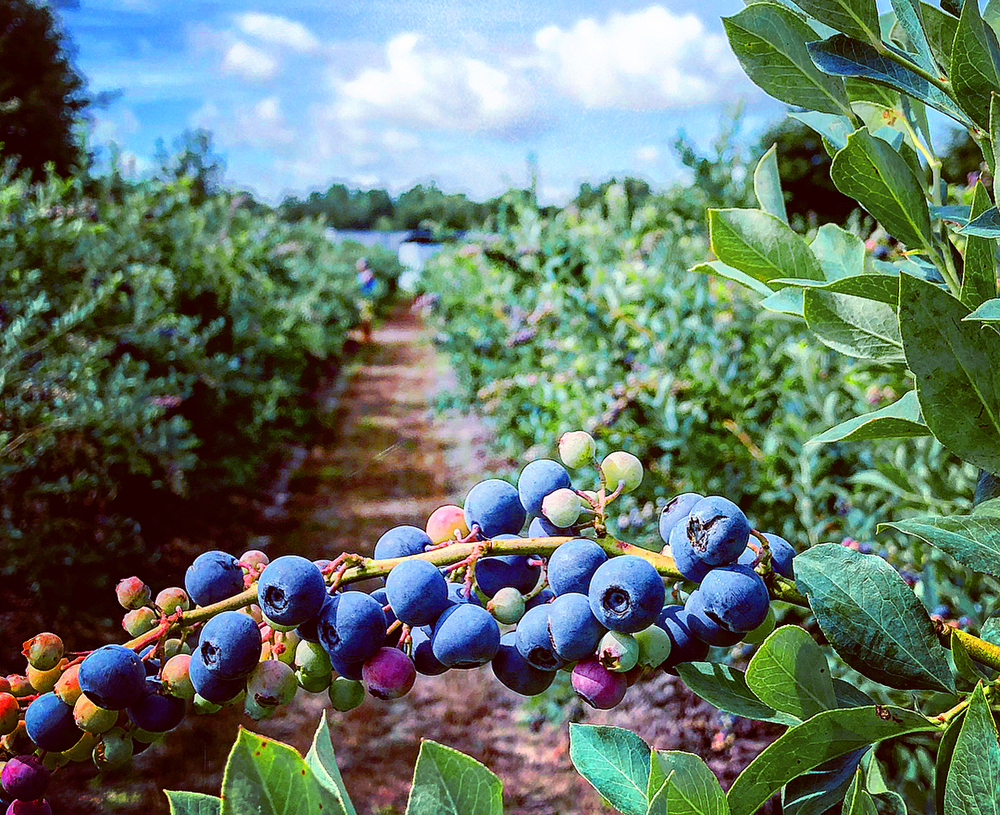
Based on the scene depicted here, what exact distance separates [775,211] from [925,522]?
266 millimetres

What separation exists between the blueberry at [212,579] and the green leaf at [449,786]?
226mm

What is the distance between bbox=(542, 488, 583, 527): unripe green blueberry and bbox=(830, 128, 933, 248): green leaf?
0.23 meters

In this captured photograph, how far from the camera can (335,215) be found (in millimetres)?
21531

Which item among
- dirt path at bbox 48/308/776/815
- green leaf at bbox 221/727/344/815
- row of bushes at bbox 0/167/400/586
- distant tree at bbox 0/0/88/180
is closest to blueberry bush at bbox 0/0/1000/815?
green leaf at bbox 221/727/344/815


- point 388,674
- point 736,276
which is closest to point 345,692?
point 388,674

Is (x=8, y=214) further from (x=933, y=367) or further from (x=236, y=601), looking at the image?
(x=933, y=367)

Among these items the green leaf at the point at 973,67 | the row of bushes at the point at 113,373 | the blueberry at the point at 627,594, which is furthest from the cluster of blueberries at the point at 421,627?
the row of bushes at the point at 113,373

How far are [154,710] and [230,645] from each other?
9 centimetres

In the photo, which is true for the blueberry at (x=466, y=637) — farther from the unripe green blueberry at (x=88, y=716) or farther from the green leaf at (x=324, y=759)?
the unripe green blueberry at (x=88, y=716)

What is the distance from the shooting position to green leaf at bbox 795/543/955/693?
396 millimetres

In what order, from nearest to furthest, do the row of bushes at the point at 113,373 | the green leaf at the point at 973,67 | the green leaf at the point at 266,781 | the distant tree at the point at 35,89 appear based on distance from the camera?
the green leaf at the point at 266,781 < the green leaf at the point at 973,67 < the row of bushes at the point at 113,373 < the distant tree at the point at 35,89

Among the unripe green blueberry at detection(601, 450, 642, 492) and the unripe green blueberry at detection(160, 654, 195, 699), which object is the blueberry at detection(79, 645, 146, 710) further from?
the unripe green blueberry at detection(601, 450, 642, 492)

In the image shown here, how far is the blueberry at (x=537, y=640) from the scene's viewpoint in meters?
0.44

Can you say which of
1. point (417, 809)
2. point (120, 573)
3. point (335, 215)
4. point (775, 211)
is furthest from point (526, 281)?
point (335, 215)
